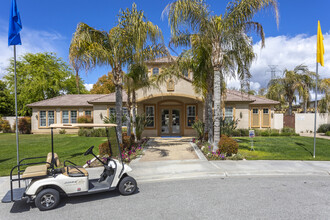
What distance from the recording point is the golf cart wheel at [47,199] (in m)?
4.22

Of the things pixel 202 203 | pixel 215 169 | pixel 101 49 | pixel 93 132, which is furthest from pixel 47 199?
pixel 93 132

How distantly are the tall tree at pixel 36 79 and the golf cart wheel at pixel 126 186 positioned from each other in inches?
1115

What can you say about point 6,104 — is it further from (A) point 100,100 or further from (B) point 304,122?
(B) point 304,122

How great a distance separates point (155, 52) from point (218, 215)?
318 inches

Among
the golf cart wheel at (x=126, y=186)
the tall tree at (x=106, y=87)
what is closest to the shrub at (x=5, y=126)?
the tall tree at (x=106, y=87)

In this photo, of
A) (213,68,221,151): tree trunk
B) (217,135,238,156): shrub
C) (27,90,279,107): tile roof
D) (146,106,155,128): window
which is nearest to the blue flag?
(213,68,221,151): tree trunk

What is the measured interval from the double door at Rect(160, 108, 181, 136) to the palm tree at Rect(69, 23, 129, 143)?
8.02 meters

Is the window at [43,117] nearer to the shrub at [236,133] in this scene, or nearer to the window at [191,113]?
the window at [191,113]

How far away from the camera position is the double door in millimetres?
16812

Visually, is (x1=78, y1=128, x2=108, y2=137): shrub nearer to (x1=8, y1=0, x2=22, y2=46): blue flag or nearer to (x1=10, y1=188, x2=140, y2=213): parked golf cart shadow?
(x1=8, y1=0, x2=22, y2=46): blue flag

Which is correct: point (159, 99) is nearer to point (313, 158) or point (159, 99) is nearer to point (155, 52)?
point (155, 52)

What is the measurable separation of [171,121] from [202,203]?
12358 millimetres

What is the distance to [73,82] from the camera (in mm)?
34219

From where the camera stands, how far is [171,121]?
1684cm
